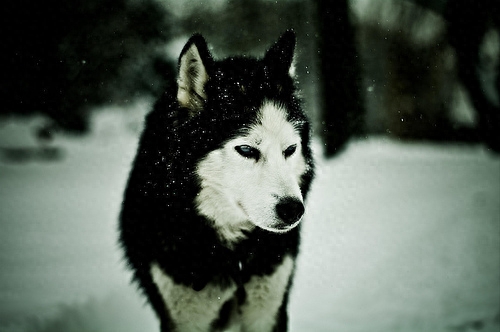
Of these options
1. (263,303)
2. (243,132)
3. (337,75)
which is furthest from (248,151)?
(337,75)

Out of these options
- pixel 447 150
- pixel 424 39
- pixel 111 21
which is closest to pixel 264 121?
pixel 111 21

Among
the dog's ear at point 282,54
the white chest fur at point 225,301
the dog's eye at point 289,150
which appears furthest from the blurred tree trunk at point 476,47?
the white chest fur at point 225,301

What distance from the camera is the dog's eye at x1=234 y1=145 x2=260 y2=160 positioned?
1782mm

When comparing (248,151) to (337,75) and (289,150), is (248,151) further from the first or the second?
(337,75)

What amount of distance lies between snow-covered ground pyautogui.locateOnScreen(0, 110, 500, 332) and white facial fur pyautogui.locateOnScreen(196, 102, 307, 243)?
115cm

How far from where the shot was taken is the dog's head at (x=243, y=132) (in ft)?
5.55

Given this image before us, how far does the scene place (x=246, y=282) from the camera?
1.93 meters

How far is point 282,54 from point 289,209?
0.87 metres

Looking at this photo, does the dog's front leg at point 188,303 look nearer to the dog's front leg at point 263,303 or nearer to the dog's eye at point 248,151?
the dog's front leg at point 263,303

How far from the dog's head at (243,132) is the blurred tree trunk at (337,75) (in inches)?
156

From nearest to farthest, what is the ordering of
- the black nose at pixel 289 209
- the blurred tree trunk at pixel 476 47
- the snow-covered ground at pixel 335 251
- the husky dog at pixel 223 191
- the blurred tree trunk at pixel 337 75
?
the black nose at pixel 289 209, the husky dog at pixel 223 191, the snow-covered ground at pixel 335 251, the blurred tree trunk at pixel 337 75, the blurred tree trunk at pixel 476 47

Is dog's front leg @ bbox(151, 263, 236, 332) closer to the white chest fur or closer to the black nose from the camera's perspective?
the white chest fur

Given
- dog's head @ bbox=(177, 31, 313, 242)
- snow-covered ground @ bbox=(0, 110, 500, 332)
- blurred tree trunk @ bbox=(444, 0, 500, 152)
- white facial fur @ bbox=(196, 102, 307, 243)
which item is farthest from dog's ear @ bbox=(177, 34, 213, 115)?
blurred tree trunk @ bbox=(444, 0, 500, 152)

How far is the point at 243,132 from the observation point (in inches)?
69.6
